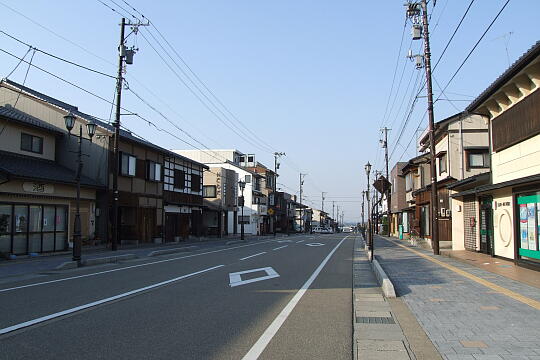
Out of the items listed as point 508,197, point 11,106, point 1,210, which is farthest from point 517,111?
point 11,106

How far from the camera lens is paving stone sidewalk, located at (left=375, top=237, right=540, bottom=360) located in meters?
6.03

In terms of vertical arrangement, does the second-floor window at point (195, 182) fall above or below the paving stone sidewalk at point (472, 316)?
above

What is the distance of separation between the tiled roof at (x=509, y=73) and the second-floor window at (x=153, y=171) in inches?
894

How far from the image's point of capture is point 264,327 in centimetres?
741

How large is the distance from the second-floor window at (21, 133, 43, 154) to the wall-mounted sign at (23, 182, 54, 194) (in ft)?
9.73

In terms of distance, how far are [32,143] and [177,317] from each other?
65.6ft

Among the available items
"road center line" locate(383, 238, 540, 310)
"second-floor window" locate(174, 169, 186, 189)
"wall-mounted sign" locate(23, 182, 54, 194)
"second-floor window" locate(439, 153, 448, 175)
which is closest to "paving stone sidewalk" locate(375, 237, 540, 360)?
"road center line" locate(383, 238, 540, 310)

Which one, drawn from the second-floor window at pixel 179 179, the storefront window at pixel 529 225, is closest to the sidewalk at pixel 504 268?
the storefront window at pixel 529 225

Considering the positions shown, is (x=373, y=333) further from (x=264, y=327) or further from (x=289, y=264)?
(x=289, y=264)

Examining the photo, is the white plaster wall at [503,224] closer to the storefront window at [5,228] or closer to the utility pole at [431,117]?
the utility pole at [431,117]

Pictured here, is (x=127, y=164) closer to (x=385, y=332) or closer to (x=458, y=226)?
(x=458, y=226)

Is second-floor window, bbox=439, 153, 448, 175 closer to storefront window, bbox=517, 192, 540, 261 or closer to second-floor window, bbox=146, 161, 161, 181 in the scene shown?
storefront window, bbox=517, 192, 540, 261

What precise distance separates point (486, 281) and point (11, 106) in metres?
26.8

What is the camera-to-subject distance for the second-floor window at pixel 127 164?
98.6 ft
